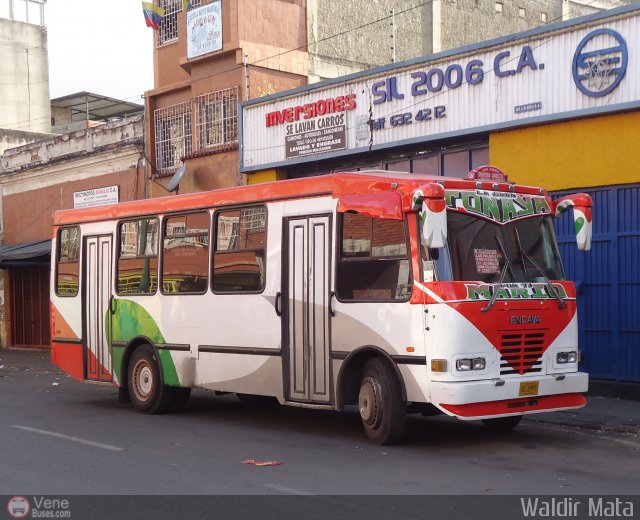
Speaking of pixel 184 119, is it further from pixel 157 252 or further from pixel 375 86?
pixel 157 252

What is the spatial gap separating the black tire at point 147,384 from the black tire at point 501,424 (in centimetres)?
456

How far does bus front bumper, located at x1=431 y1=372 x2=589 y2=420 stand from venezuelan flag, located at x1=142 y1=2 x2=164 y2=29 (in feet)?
56.3

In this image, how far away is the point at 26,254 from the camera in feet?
88.7

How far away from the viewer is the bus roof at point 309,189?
404 inches

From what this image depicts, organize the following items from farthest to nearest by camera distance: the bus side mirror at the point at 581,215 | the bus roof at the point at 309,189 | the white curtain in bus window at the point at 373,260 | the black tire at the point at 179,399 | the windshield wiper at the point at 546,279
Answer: the black tire at the point at 179,399 → the bus side mirror at the point at 581,215 → the windshield wiper at the point at 546,279 → the bus roof at the point at 309,189 → the white curtain in bus window at the point at 373,260

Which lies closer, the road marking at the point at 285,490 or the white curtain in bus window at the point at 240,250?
the road marking at the point at 285,490

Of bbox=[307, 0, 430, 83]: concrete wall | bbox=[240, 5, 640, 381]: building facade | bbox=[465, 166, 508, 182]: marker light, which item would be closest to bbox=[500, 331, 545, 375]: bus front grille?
bbox=[465, 166, 508, 182]: marker light

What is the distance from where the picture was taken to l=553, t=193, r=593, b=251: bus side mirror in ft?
35.0

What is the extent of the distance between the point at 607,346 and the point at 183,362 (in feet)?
20.9

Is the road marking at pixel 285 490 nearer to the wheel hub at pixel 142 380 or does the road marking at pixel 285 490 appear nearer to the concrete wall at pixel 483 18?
the wheel hub at pixel 142 380

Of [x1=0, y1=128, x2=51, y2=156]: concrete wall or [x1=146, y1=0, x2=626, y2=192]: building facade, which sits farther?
[x1=0, y1=128, x2=51, y2=156]: concrete wall

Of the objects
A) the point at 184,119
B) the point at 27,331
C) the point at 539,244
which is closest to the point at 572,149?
the point at 539,244

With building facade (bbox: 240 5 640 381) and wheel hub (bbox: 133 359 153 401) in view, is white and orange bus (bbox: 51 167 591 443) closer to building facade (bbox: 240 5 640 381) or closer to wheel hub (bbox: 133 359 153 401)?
wheel hub (bbox: 133 359 153 401)

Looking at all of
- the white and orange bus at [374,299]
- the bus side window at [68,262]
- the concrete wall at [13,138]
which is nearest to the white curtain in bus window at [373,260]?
the white and orange bus at [374,299]
